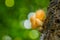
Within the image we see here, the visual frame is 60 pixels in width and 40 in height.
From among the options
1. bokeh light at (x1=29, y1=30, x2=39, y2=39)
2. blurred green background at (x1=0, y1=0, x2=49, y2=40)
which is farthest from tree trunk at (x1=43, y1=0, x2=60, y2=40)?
bokeh light at (x1=29, y1=30, x2=39, y2=39)

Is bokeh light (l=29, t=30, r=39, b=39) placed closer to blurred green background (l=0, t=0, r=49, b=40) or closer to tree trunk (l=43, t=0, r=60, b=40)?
blurred green background (l=0, t=0, r=49, b=40)

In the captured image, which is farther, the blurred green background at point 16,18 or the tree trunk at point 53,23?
the blurred green background at point 16,18

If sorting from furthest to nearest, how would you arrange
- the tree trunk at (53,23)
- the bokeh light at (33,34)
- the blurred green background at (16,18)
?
1. the bokeh light at (33,34)
2. the blurred green background at (16,18)
3. the tree trunk at (53,23)

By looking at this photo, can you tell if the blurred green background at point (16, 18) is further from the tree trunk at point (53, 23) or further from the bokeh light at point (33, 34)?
the tree trunk at point (53, 23)

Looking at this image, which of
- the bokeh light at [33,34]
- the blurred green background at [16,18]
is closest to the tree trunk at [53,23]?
the blurred green background at [16,18]

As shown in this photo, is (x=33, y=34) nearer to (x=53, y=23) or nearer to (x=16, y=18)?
(x=16, y=18)

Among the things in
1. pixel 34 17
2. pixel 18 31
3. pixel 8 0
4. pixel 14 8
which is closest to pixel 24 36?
pixel 18 31

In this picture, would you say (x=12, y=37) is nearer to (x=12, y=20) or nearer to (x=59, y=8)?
(x=12, y=20)

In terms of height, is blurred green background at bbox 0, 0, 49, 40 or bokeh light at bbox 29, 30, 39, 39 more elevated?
blurred green background at bbox 0, 0, 49, 40
